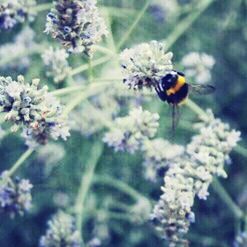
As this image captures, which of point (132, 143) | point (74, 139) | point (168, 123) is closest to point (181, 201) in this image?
point (132, 143)

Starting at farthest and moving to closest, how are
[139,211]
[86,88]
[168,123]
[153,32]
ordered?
[153,32], [168,123], [139,211], [86,88]

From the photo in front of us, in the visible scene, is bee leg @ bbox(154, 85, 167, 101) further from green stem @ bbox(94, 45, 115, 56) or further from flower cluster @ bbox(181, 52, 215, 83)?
flower cluster @ bbox(181, 52, 215, 83)

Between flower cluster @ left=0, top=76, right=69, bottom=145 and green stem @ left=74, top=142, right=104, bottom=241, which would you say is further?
green stem @ left=74, top=142, right=104, bottom=241

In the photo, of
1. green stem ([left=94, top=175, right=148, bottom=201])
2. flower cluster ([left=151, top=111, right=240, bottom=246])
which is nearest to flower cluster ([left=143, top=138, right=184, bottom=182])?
flower cluster ([left=151, top=111, right=240, bottom=246])

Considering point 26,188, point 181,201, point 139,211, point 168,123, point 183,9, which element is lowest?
point 181,201

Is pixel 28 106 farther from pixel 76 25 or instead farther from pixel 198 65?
pixel 198 65

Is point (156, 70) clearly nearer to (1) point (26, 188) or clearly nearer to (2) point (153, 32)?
(1) point (26, 188)

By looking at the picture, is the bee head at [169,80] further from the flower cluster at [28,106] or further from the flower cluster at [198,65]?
the flower cluster at [198,65]
